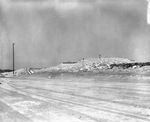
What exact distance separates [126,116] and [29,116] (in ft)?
9.17

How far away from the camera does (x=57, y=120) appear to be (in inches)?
252

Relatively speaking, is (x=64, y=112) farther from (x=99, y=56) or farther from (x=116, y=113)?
(x=99, y=56)

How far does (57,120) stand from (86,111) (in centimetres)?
155

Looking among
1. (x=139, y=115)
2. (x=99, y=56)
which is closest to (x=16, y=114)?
(x=139, y=115)

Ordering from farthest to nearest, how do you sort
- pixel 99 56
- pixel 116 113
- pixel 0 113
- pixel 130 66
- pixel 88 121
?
pixel 99 56 < pixel 130 66 < pixel 0 113 < pixel 116 113 < pixel 88 121

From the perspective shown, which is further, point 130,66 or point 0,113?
point 130,66

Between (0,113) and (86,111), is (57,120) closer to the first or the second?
(86,111)

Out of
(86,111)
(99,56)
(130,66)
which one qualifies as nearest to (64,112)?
(86,111)

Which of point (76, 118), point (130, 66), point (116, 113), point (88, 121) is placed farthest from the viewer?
point (130, 66)

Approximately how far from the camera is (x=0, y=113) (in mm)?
7750

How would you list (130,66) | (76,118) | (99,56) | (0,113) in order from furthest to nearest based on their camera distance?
(99,56), (130,66), (0,113), (76,118)

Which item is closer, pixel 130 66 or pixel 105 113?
pixel 105 113

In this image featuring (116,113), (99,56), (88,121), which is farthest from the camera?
(99,56)

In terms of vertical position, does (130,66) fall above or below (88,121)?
below
